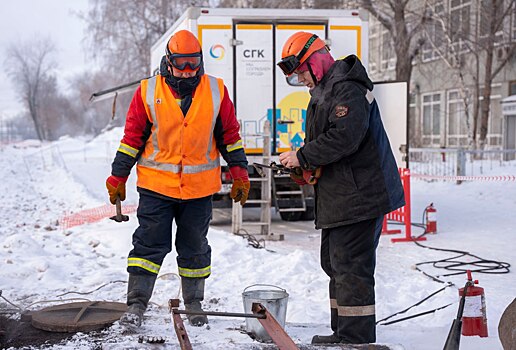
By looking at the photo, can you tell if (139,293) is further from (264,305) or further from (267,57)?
(267,57)

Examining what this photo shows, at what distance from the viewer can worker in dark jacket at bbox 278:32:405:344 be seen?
13.3 feet

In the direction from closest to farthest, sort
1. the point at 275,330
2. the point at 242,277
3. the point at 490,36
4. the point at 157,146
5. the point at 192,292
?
the point at 275,330 < the point at 157,146 < the point at 192,292 < the point at 242,277 < the point at 490,36

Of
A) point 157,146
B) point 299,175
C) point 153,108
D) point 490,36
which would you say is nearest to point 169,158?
point 157,146

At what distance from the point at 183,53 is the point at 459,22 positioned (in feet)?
71.1

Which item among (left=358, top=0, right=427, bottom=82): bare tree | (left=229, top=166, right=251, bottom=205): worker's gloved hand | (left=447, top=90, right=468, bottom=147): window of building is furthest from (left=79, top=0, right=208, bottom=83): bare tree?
(left=229, top=166, right=251, bottom=205): worker's gloved hand

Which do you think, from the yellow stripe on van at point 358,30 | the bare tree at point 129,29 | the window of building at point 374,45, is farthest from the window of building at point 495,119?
the yellow stripe on van at point 358,30

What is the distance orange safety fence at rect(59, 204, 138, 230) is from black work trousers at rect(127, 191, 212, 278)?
619 centimetres

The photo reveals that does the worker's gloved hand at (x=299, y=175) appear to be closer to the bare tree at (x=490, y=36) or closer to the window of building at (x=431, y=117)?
the bare tree at (x=490, y=36)

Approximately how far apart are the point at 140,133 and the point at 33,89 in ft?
257

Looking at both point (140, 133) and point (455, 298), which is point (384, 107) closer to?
point (455, 298)

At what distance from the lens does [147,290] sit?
15.1 ft

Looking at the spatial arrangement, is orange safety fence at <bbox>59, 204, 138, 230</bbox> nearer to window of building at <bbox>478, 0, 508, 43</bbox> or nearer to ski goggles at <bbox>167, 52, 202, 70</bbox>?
ski goggles at <bbox>167, 52, 202, 70</bbox>

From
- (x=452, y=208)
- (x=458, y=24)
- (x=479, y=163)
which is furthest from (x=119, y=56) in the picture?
(x=452, y=208)

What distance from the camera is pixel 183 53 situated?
4598 millimetres
